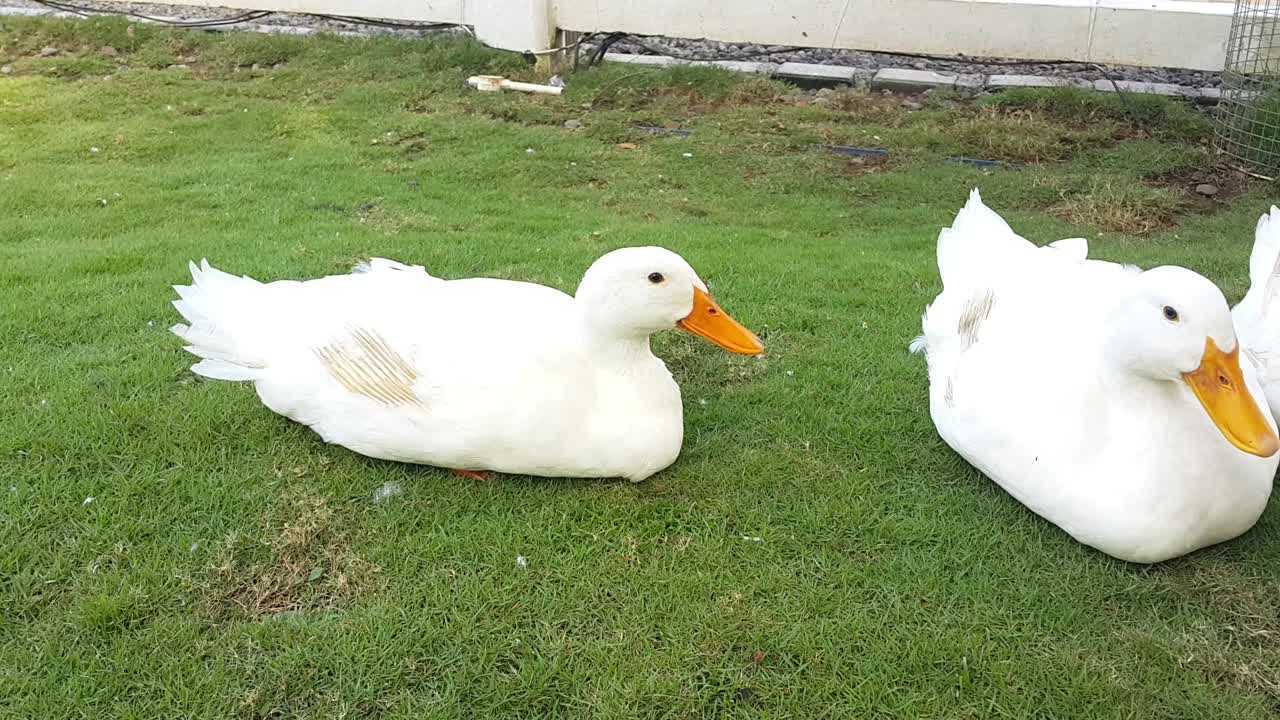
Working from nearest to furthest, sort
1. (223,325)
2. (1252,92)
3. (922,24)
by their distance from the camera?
(223,325), (1252,92), (922,24)

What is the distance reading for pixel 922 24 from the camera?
8820mm

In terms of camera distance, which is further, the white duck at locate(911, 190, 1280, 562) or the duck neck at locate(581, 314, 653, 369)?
the duck neck at locate(581, 314, 653, 369)

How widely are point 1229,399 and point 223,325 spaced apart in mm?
3369

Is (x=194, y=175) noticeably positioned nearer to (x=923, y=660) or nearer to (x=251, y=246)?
(x=251, y=246)

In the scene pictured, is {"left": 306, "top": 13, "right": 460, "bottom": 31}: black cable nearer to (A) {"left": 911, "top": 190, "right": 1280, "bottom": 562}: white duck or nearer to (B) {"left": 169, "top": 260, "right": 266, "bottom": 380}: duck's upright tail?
(B) {"left": 169, "top": 260, "right": 266, "bottom": 380}: duck's upright tail

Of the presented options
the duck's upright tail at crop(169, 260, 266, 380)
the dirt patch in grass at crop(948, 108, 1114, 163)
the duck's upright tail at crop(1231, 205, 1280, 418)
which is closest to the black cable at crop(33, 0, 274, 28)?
the dirt patch in grass at crop(948, 108, 1114, 163)

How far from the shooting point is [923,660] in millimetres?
2670

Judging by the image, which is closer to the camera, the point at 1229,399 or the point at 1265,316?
the point at 1229,399

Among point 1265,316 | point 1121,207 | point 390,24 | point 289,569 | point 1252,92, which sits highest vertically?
point 390,24

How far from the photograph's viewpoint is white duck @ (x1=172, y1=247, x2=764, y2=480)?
3.18m

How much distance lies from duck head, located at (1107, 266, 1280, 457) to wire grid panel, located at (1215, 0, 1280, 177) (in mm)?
5234

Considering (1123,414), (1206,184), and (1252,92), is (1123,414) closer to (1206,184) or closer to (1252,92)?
(1206,184)

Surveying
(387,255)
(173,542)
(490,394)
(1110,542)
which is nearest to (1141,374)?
(1110,542)

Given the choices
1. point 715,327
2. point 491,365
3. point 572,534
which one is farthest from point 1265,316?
point 491,365
